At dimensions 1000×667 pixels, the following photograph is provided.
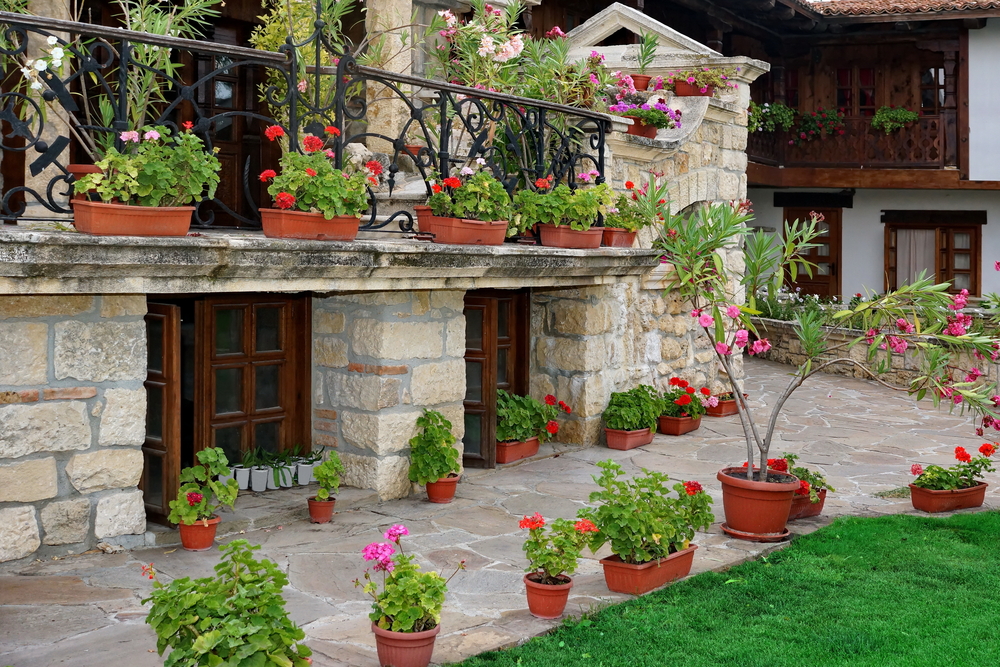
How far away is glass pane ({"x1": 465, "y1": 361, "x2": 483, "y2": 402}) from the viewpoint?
8.65 meters

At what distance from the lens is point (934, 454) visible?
9680 mm

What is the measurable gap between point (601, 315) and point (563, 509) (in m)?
2.56

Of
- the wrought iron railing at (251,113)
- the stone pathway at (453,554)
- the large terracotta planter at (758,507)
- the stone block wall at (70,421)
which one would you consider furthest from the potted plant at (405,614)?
the large terracotta planter at (758,507)

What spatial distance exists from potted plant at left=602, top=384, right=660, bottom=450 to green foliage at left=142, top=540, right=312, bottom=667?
5.82 m

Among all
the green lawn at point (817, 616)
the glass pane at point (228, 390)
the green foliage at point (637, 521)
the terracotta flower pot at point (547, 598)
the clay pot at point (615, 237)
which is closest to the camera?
the green lawn at point (817, 616)

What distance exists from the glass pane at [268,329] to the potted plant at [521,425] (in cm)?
206

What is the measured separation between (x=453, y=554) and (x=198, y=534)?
1.46m

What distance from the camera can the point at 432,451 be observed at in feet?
24.5

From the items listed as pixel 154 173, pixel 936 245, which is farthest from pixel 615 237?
pixel 936 245

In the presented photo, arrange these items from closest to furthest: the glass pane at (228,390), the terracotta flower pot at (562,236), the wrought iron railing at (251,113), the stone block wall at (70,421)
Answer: the wrought iron railing at (251,113)
the stone block wall at (70,421)
the glass pane at (228,390)
the terracotta flower pot at (562,236)

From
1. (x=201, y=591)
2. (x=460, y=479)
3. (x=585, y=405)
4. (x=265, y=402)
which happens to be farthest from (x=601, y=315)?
(x=201, y=591)

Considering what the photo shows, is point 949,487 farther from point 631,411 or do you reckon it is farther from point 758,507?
point 631,411

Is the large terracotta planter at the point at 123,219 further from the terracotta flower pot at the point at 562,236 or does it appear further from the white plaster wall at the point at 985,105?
the white plaster wall at the point at 985,105

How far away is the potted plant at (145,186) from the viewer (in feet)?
17.4
